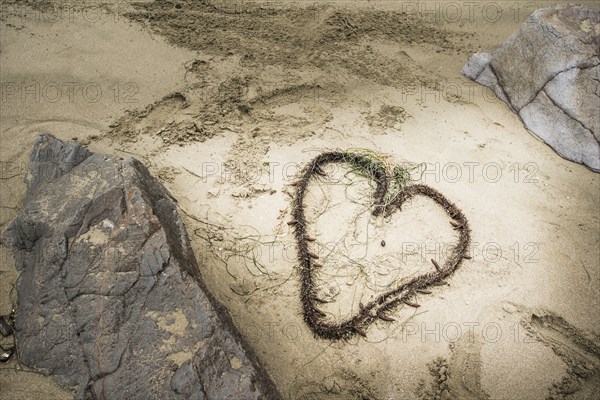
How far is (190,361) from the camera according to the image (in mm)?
2475

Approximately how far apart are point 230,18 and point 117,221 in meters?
A: 3.89

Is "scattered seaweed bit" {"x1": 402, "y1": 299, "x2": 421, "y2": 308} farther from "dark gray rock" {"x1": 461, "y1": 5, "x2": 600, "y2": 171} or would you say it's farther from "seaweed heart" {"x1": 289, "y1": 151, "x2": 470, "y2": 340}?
"dark gray rock" {"x1": 461, "y1": 5, "x2": 600, "y2": 171}

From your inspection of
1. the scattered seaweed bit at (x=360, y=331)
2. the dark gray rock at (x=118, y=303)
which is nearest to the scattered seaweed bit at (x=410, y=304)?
the scattered seaweed bit at (x=360, y=331)

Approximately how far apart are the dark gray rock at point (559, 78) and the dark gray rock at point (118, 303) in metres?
4.40

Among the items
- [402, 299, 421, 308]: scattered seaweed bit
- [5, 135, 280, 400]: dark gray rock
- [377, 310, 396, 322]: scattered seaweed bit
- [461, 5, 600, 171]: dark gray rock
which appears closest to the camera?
[5, 135, 280, 400]: dark gray rock

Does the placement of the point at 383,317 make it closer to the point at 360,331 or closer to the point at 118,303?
the point at 360,331

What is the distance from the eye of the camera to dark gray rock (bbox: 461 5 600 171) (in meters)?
4.76

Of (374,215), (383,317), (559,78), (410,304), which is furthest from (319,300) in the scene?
(559,78)

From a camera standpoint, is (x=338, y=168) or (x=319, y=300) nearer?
(x=319, y=300)

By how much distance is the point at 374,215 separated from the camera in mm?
4070

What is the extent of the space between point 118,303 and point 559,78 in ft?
17.1

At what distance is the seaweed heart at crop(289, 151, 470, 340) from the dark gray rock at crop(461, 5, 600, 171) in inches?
74.8

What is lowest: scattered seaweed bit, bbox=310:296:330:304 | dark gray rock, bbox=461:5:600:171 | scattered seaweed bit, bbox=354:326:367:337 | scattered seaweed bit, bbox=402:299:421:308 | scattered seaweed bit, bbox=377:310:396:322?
scattered seaweed bit, bbox=354:326:367:337

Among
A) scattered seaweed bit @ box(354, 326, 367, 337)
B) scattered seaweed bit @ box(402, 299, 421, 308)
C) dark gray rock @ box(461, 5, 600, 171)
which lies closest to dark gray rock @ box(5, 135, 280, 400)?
scattered seaweed bit @ box(354, 326, 367, 337)
